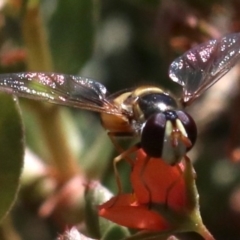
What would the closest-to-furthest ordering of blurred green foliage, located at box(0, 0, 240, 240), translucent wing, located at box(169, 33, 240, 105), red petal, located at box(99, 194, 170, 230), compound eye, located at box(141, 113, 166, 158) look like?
red petal, located at box(99, 194, 170, 230) → compound eye, located at box(141, 113, 166, 158) → translucent wing, located at box(169, 33, 240, 105) → blurred green foliage, located at box(0, 0, 240, 240)

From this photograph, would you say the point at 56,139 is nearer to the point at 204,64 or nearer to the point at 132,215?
the point at 204,64

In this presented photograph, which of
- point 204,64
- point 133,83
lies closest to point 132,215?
point 204,64

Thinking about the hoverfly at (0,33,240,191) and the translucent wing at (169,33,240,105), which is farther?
the translucent wing at (169,33,240,105)

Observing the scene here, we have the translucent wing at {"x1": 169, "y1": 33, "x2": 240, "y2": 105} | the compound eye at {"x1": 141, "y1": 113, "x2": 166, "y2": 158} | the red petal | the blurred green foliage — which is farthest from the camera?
the blurred green foliage

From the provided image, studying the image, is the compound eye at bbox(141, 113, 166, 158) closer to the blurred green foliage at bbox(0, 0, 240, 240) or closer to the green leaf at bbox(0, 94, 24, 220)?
the green leaf at bbox(0, 94, 24, 220)

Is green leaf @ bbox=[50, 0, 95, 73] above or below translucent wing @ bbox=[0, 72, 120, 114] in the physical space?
below

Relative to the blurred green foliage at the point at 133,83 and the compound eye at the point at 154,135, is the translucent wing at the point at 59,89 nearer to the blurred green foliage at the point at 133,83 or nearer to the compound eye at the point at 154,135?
the compound eye at the point at 154,135

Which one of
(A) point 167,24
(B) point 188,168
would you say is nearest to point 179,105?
(B) point 188,168

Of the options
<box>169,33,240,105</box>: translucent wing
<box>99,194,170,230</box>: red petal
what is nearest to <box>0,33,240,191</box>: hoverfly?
<box>169,33,240,105</box>: translucent wing
